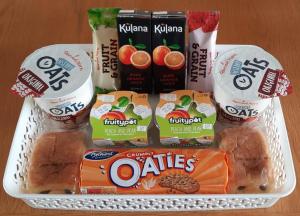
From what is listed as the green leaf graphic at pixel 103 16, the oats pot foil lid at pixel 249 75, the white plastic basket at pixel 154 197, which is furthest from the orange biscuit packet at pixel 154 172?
the green leaf graphic at pixel 103 16

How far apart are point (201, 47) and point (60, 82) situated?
28 centimetres

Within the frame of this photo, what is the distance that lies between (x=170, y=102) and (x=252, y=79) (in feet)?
0.53

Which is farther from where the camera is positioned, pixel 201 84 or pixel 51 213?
pixel 201 84

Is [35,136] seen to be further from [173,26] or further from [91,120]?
[173,26]

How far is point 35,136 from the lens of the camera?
3.02 ft

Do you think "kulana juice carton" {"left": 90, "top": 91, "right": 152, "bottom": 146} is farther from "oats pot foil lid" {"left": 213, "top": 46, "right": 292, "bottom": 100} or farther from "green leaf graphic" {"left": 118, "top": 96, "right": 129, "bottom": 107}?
"oats pot foil lid" {"left": 213, "top": 46, "right": 292, "bottom": 100}

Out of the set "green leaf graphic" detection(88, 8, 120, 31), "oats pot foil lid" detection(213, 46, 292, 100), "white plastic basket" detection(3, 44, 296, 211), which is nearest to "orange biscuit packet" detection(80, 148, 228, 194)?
"white plastic basket" detection(3, 44, 296, 211)

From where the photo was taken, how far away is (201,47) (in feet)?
2.95

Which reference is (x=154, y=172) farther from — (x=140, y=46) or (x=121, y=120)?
(x=140, y=46)

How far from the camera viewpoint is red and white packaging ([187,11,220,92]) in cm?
86

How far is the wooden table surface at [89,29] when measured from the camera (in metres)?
1.02

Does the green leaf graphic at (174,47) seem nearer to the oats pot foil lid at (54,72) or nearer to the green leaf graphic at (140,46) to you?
the green leaf graphic at (140,46)

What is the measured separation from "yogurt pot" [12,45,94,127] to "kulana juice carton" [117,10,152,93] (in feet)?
0.24

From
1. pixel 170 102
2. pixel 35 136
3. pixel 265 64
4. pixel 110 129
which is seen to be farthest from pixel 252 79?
pixel 35 136
